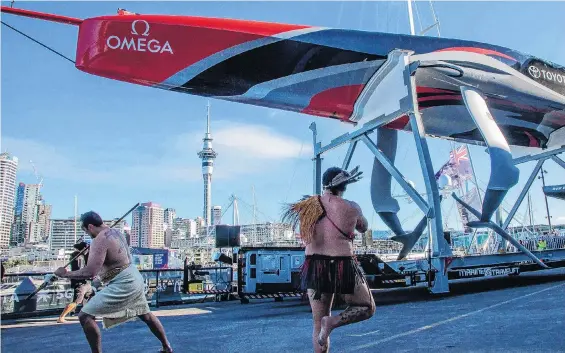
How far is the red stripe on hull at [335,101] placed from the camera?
11578 millimetres

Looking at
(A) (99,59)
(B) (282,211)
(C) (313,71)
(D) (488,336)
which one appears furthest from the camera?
(C) (313,71)

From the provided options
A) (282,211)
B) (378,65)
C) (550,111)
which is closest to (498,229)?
(550,111)

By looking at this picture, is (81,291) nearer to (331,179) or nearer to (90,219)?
(90,219)

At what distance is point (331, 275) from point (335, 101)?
29.7ft

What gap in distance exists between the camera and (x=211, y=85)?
10.3 m

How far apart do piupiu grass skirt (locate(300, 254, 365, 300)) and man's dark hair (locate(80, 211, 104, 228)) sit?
6.75ft

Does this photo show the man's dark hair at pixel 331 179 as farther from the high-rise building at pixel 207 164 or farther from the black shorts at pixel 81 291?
the high-rise building at pixel 207 164

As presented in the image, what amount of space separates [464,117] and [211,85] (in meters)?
8.39

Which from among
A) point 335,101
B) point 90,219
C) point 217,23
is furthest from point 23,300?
point 335,101

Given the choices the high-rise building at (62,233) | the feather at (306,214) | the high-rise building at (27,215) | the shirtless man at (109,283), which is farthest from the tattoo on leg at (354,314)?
the high-rise building at (62,233)

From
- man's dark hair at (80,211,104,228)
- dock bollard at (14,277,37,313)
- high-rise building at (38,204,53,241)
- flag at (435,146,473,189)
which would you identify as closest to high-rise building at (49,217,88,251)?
high-rise building at (38,204,53,241)

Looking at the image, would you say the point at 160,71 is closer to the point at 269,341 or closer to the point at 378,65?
the point at 378,65

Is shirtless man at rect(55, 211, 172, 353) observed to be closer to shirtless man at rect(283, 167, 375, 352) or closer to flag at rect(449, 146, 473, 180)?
shirtless man at rect(283, 167, 375, 352)

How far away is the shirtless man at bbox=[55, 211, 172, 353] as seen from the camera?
3.87m
